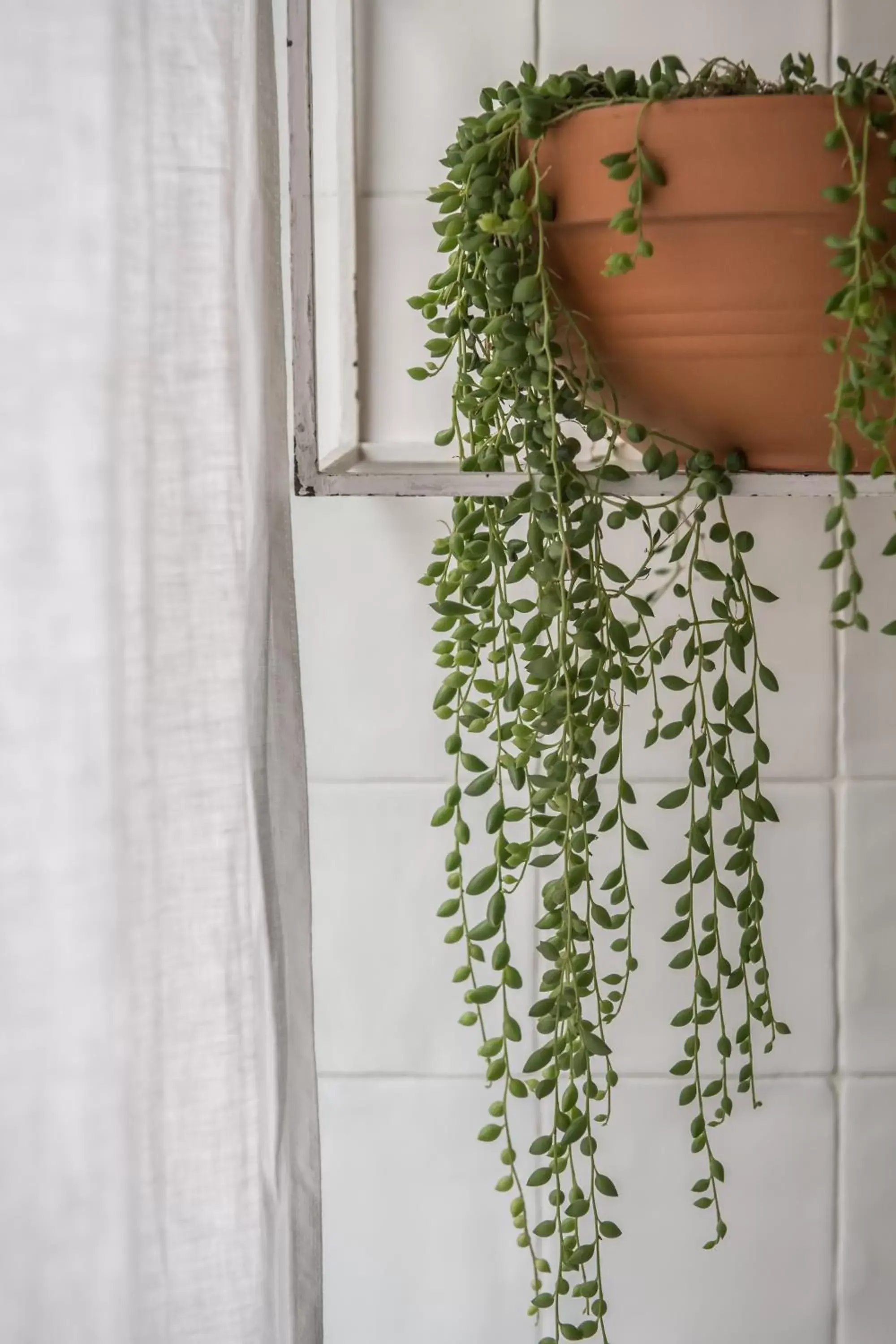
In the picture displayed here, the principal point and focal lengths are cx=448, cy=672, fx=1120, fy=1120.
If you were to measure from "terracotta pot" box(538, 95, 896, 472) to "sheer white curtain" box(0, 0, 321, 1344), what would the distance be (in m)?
0.23

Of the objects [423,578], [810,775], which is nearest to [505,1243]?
[810,775]

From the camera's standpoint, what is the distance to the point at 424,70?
888 millimetres

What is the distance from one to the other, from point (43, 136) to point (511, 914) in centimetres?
64

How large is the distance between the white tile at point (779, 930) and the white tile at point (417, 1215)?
161 mm

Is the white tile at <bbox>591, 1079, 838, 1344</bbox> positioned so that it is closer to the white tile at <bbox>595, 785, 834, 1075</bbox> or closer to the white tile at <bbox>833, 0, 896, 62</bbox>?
the white tile at <bbox>595, 785, 834, 1075</bbox>

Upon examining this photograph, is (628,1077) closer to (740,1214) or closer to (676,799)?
(740,1214)

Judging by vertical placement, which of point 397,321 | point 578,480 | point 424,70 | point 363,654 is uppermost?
point 424,70

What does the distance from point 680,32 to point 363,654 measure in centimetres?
55

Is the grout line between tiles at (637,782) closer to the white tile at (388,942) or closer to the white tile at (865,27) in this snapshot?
the white tile at (388,942)

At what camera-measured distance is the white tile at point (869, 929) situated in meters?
0.91

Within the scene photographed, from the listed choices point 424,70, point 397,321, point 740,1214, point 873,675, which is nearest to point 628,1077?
point 740,1214

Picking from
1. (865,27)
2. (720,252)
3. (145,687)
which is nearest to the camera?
(720,252)

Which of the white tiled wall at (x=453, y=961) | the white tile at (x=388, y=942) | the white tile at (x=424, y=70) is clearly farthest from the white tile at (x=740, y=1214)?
the white tile at (x=424, y=70)

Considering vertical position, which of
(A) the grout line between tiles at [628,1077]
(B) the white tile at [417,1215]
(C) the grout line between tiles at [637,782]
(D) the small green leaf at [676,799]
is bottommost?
(B) the white tile at [417,1215]
